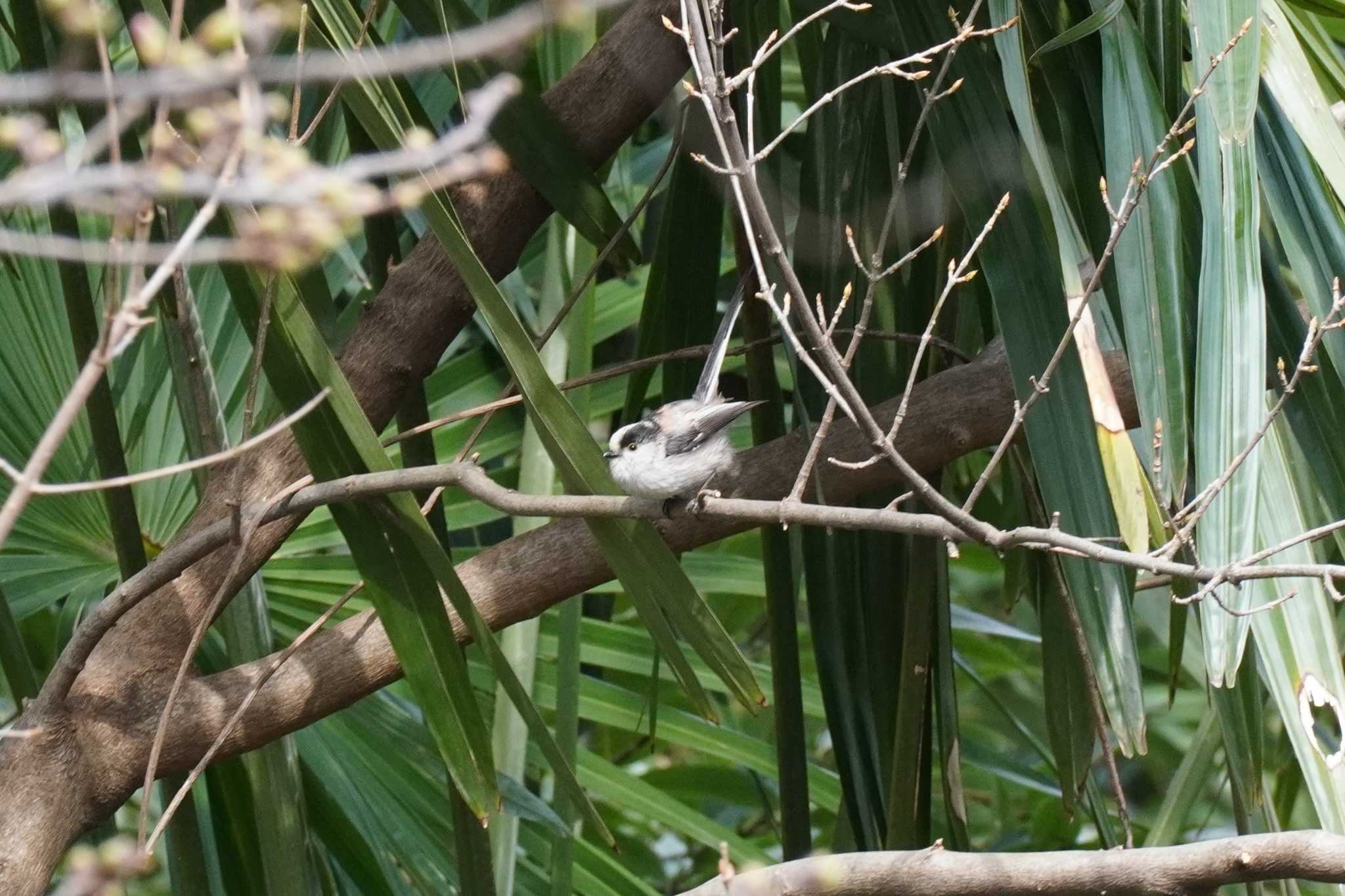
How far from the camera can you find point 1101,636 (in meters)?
1.20

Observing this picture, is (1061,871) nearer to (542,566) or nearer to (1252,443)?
(1252,443)

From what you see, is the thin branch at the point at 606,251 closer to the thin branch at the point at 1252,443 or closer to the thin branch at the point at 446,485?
the thin branch at the point at 446,485

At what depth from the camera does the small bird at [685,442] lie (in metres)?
1.67

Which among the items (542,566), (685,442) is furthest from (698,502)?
(685,442)

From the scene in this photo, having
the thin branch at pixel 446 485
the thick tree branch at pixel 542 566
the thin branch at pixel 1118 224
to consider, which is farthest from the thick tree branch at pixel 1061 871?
the thick tree branch at pixel 542 566

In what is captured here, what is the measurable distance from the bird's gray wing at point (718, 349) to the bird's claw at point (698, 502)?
20cm

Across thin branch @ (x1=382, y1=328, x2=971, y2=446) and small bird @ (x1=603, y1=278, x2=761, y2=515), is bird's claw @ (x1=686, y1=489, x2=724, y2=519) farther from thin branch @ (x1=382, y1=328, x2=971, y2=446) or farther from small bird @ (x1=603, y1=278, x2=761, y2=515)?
Answer: thin branch @ (x1=382, y1=328, x2=971, y2=446)

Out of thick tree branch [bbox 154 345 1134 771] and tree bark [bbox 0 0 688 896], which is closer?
tree bark [bbox 0 0 688 896]

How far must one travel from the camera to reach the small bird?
1669 millimetres

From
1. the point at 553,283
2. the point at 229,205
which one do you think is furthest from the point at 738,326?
the point at 229,205

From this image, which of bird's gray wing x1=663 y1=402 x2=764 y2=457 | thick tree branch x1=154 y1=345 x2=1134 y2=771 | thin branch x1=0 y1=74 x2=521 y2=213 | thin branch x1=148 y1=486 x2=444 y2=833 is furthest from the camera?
bird's gray wing x1=663 y1=402 x2=764 y2=457

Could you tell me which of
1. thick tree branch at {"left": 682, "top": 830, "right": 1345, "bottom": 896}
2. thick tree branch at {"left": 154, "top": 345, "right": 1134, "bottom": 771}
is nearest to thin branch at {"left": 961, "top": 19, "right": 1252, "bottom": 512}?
thick tree branch at {"left": 682, "top": 830, "right": 1345, "bottom": 896}

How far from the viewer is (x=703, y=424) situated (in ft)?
5.90

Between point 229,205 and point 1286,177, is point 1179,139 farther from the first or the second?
point 229,205
